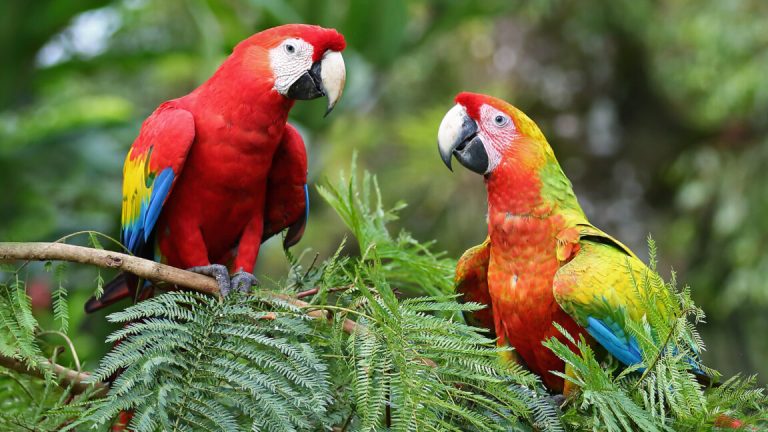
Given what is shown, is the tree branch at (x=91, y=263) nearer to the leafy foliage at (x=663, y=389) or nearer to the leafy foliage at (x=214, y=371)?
the leafy foliage at (x=214, y=371)

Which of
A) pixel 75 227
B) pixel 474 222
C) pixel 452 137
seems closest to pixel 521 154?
pixel 452 137

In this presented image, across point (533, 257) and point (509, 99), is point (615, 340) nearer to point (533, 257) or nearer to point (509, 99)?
point (533, 257)

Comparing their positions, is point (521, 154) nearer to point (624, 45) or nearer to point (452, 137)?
point (452, 137)

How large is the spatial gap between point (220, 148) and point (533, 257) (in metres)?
0.66

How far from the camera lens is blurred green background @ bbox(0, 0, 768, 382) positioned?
13.4ft

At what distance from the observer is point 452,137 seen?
1.61 meters

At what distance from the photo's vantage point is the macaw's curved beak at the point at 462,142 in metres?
1.61

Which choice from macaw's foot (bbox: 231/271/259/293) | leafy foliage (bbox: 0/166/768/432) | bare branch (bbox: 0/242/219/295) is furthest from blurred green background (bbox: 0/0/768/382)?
leafy foliage (bbox: 0/166/768/432)

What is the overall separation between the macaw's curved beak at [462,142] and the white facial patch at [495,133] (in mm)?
11

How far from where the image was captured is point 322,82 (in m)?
1.61

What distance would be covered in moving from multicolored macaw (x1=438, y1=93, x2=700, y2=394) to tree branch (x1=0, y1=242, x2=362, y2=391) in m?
→ 0.46

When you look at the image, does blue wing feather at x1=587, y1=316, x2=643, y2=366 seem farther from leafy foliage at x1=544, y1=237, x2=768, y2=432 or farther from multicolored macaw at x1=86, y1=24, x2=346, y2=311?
multicolored macaw at x1=86, y1=24, x2=346, y2=311

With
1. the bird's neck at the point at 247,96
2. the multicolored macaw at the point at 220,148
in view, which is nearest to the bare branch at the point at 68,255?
the multicolored macaw at the point at 220,148

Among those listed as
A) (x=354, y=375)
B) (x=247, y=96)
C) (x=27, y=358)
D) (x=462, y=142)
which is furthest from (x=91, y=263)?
(x=462, y=142)
